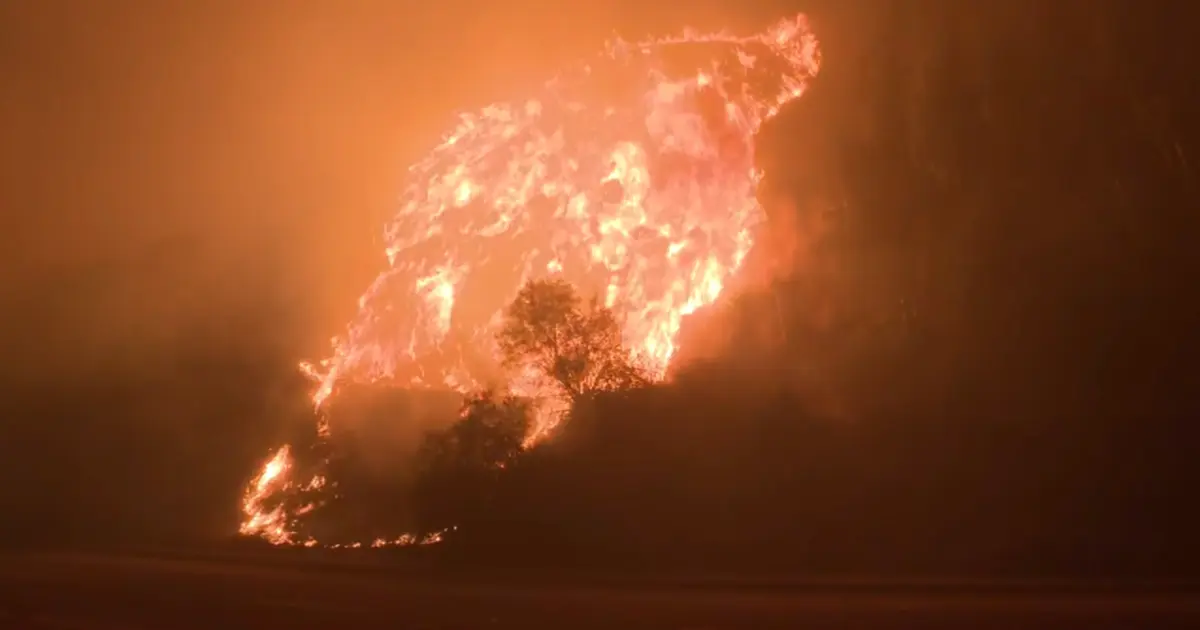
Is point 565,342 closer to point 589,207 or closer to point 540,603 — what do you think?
point 589,207

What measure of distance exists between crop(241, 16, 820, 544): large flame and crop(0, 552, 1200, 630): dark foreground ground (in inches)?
633

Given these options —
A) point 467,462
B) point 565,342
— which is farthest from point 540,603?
point 565,342

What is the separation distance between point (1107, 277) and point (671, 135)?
61.8ft

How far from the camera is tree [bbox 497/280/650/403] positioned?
35406 millimetres

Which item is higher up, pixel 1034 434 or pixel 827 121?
pixel 827 121

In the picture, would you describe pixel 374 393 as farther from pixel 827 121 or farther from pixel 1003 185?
pixel 1003 185

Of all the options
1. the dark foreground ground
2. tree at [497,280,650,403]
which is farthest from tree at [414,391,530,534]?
the dark foreground ground

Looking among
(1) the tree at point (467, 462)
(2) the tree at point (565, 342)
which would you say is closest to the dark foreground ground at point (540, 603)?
(1) the tree at point (467, 462)

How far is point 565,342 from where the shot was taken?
36.1 meters

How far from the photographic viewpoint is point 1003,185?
125 feet

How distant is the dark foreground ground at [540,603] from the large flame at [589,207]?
→ 52.7ft

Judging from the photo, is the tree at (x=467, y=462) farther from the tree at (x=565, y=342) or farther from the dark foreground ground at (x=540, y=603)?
the dark foreground ground at (x=540, y=603)

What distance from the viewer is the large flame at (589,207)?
41188mm

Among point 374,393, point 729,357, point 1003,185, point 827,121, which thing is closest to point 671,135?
point 827,121
